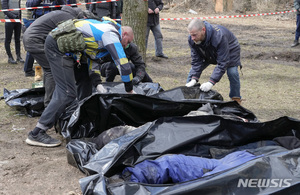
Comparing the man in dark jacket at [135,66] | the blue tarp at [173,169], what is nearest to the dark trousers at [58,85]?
the man in dark jacket at [135,66]

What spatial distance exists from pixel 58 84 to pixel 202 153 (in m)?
1.55

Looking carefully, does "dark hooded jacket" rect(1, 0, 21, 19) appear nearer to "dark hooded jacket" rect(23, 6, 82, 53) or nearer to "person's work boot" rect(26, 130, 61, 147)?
"dark hooded jacket" rect(23, 6, 82, 53)

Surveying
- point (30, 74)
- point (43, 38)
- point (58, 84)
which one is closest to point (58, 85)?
point (58, 84)

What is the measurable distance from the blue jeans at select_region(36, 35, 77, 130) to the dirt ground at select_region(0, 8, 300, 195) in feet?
1.05

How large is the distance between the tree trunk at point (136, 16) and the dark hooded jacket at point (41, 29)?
1.85 metres

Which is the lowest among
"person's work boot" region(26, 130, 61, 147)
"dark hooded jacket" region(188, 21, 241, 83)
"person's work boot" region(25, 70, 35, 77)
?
"person's work boot" region(26, 130, 61, 147)

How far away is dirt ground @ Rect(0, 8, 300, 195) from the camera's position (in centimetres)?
304

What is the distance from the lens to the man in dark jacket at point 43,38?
404cm

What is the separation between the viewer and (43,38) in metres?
4.19

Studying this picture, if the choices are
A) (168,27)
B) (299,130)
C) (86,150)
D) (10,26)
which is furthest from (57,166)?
(168,27)

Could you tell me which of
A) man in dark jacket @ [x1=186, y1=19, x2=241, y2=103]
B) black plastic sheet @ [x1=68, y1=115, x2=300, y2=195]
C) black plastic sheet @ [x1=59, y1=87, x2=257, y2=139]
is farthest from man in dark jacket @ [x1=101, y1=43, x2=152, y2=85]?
black plastic sheet @ [x1=68, y1=115, x2=300, y2=195]

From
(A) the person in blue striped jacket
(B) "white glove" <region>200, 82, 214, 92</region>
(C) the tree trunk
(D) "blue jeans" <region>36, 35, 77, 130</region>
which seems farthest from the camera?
(C) the tree trunk

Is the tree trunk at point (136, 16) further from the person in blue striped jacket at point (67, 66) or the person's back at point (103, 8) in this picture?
the person in blue striped jacket at point (67, 66)

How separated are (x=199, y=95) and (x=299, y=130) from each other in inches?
50.6
